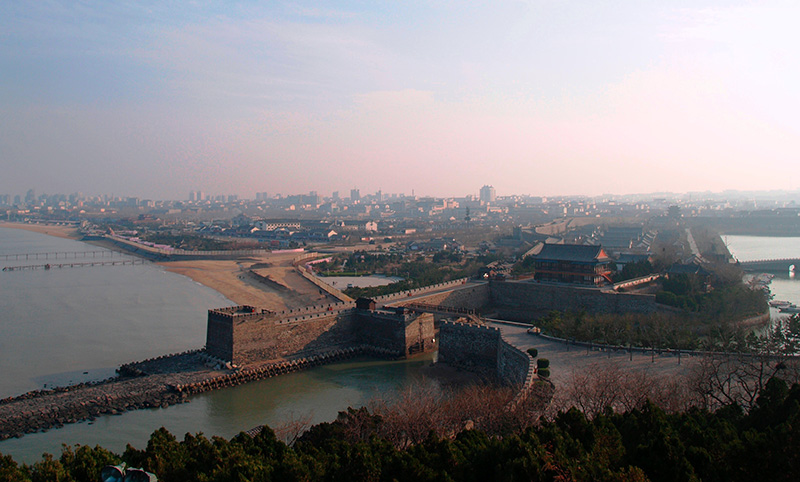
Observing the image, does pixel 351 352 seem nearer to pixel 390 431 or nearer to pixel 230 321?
pixel 230 321

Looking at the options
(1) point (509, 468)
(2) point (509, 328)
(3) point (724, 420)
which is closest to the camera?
(1) point (509, 468)

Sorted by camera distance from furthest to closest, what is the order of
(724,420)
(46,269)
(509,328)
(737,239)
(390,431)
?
(737,239), (46,269), (509,328), (390,431), (724,420)

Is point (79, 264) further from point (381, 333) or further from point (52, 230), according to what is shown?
point (52, 230)

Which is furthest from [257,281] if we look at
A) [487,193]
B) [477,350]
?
[487,193]

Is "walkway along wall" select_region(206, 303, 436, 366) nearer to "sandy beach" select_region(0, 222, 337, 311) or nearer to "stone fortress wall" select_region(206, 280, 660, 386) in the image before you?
"stone fortress wall" select_region(206, 280, 660, 386)

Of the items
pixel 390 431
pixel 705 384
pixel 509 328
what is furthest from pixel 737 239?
pixel 390 431

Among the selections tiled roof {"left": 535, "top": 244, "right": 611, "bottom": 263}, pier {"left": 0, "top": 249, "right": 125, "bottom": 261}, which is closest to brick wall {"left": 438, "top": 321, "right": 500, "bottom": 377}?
tiled roof {"left": 535, "top": 244, "right": 611, "bottom": 263}
